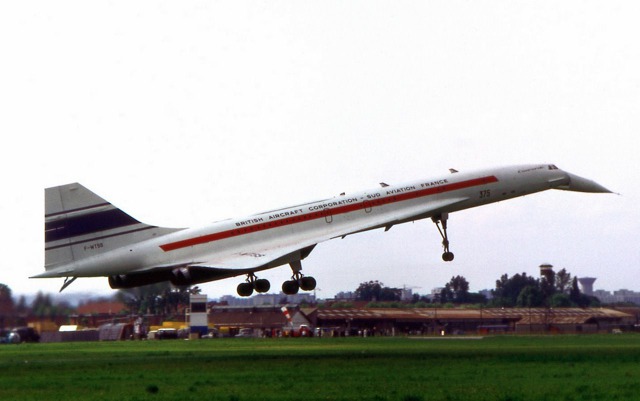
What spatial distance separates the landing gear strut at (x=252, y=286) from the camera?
37.7 metres

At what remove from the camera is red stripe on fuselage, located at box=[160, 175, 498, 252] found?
117ft

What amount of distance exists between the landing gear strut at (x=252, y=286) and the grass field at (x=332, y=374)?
2140 millimetres

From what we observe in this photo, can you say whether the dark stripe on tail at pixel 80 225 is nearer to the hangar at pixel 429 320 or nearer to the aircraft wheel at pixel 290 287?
the aircraft wheel at pixel 290 287

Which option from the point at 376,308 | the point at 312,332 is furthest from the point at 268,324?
the point at 312,332

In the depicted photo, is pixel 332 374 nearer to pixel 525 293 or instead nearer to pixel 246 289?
pixel 246 289

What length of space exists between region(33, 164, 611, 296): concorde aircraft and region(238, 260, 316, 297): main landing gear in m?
0.03

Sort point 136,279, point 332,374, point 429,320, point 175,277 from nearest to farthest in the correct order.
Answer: point 332,374
point 175,277
point 136,279
point 429,320

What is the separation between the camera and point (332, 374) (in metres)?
29.5

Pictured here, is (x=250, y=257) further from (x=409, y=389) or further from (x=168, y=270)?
(x=409, y=389)

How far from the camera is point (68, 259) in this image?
35.3 meters

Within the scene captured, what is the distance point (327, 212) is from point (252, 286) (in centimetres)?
353

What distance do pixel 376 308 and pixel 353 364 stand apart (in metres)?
51.9

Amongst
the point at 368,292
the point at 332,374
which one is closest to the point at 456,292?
the point at 368,292

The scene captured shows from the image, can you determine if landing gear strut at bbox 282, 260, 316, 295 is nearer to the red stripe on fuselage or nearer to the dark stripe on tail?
the red stripe on fuselage
